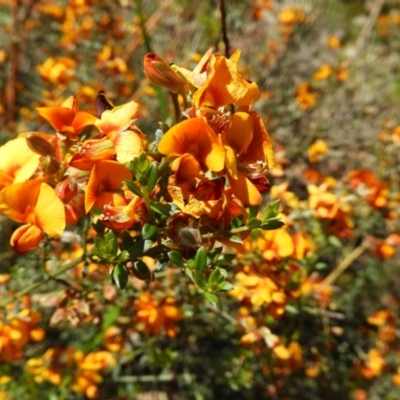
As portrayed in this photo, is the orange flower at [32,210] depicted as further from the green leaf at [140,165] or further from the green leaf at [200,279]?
the green leaf at [200,279]

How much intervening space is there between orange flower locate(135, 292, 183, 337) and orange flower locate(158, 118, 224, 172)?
35.0 inches

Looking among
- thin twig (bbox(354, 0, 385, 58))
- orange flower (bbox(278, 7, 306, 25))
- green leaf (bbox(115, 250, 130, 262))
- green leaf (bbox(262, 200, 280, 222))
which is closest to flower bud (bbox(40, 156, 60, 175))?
green leaf (bbox(115, 250, 130, 262))

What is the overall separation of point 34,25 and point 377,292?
3.29m

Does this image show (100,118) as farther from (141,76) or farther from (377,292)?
(377,292)

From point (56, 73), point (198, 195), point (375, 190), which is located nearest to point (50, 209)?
point (198, 195)

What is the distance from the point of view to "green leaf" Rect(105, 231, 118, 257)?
3.12 ft

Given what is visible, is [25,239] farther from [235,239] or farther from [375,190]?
[375,190]

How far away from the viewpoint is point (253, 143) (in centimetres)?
97

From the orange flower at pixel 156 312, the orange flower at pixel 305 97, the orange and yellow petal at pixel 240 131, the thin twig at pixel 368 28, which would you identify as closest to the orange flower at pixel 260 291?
the orange flower at pixel 156 312

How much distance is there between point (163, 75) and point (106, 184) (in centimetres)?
24

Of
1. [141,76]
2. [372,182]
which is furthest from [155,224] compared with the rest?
[141,76]

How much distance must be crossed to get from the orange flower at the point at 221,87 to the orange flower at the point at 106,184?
193 millimetres

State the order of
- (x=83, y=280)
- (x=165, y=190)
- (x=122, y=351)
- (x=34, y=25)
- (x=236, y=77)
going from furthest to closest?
(x=34, y=25)
(x=122, y=351)
(x=83, y=280)
(x=165, y=190)
(x=236, y=77)

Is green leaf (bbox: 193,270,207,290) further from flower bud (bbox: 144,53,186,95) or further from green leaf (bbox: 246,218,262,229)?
flower bud (bbox: 144,53,186,95)
